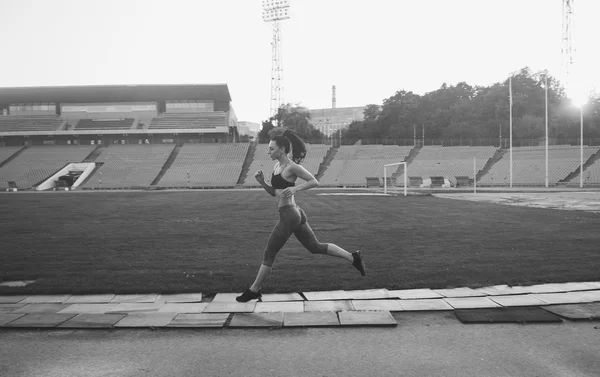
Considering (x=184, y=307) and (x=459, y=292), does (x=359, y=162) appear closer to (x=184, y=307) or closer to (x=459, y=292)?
(x=459, y=292)

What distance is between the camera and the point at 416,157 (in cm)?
5700

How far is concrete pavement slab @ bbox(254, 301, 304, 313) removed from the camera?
498 cm

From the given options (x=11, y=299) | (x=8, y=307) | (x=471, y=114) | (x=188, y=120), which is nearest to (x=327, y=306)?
(x=8, y=307)

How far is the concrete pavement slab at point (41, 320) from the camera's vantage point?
453cm

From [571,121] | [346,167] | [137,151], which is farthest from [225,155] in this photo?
[571,121]

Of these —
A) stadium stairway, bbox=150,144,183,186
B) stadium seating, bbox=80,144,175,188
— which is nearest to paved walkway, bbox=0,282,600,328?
stadium seating, bbox=80,144,175,188

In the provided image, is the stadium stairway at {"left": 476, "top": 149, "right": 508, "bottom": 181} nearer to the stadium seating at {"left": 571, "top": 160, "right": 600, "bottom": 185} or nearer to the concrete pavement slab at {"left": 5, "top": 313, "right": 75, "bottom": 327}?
the stadium seating at {"left": 571, "top": 160, "right": 600, "bottom": 185}

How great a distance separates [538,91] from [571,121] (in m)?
Result: 12.0

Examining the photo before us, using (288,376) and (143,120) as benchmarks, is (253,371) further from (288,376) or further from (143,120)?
(143,120)

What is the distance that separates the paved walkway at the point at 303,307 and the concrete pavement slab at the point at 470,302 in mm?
10

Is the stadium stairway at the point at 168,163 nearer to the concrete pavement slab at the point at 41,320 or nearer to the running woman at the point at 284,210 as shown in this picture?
the concrete pavement slab at the point at 41,320

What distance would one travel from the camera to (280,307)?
5117 millimetres

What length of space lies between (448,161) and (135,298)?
5309 cm

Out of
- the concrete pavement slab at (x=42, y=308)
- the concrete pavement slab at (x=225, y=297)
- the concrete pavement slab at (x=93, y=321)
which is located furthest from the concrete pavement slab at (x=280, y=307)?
the concrete pavement slab at (x=42, y=308)
